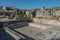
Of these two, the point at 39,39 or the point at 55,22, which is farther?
the point at 55,22

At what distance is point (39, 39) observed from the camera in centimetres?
1153

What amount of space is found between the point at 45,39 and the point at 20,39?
117 inches

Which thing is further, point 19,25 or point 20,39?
point 19,25

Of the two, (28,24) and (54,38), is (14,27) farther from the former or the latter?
(54,38)

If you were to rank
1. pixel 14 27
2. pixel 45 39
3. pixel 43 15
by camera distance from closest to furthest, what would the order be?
pixel 45 39 → pixel 14 27 → pixel 43 15

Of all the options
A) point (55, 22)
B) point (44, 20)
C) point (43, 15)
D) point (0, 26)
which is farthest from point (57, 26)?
point (0, 26)

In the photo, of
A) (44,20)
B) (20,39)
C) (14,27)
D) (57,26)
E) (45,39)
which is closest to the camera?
(20,39)

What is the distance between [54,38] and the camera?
38.2ft

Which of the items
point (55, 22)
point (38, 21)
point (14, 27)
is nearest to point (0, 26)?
point (14, 27)

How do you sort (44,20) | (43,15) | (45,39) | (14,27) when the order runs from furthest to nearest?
(43,15) < (44,20) < (14,27) < (45,39)

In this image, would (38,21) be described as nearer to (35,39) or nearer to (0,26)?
(0,26)

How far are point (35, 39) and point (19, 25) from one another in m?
7.58

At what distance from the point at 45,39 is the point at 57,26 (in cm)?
582

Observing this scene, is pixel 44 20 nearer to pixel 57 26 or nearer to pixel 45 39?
pixel 57 26
